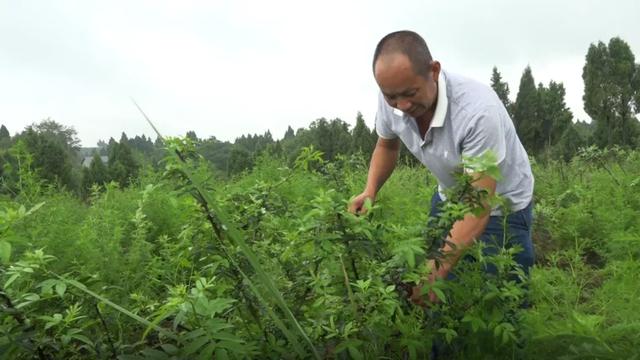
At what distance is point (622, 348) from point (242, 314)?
4.27ft

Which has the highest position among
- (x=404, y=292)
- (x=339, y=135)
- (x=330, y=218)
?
(x=339, y=135)

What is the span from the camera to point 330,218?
1.59 meters

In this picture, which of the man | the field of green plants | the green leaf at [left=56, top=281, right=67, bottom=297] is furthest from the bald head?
the green leaf at [left=56, top=281, right=67, bottom=297]

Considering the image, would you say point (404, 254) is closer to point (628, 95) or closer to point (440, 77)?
point (440, 77)

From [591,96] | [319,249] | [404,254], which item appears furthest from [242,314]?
[591,96]

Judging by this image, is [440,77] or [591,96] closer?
[440,77]

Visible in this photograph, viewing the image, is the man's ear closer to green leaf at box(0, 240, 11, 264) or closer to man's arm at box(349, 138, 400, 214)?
man's arm at box(349, 138, 400, 214)

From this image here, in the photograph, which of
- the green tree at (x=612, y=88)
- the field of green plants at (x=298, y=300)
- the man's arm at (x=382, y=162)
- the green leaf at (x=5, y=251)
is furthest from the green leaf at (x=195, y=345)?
the green tree at (x=612, y=88)

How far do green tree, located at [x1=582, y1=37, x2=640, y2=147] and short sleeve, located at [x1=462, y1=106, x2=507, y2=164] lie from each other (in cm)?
2672

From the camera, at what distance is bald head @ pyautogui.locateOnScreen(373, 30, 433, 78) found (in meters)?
2.16

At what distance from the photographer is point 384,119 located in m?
2.96

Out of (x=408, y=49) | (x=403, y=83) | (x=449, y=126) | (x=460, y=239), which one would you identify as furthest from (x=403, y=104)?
(x=460, y=239)

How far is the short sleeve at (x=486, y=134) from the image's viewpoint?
2.24 metres

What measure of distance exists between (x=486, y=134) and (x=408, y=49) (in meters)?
0.50
